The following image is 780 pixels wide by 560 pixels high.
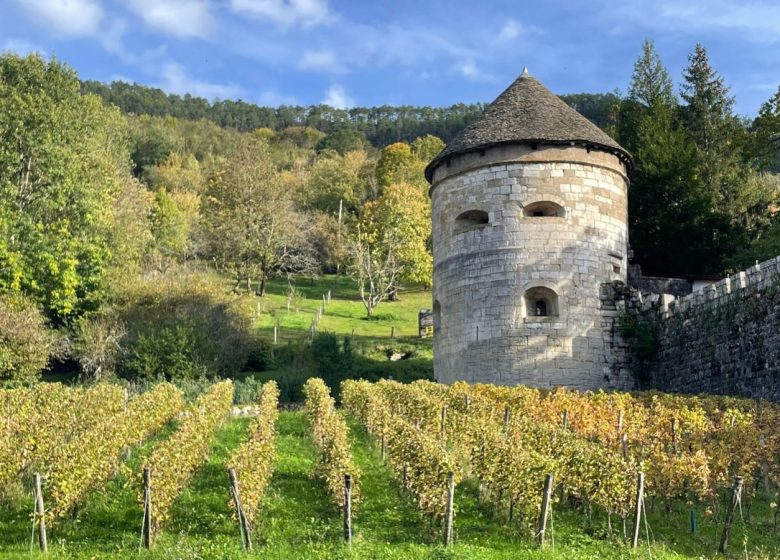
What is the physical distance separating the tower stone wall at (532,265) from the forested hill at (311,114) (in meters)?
62.0

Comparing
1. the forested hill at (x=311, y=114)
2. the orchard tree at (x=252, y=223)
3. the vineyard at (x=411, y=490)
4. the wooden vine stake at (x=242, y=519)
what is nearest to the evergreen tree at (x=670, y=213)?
the vineyard at (x=411, y=490)

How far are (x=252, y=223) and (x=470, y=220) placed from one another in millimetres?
23890

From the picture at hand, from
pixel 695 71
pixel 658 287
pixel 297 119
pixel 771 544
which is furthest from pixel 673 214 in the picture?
pixel 297 119

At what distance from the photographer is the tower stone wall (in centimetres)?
1930

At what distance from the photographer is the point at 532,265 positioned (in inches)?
771

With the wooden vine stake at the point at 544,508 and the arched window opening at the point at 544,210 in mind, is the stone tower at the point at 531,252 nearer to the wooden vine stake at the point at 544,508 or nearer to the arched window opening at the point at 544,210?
the arched window opening at the point at 544,210

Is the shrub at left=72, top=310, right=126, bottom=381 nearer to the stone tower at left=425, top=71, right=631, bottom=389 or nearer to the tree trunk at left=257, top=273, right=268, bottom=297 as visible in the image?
the stone tower at left=425, top=71, right=631, bottom=389

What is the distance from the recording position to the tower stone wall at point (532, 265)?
1930 centimetres

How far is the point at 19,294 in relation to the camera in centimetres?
2644

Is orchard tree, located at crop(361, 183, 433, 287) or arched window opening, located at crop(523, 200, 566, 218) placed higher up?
orchard tree, located at crop(361, 183, 433, 287)

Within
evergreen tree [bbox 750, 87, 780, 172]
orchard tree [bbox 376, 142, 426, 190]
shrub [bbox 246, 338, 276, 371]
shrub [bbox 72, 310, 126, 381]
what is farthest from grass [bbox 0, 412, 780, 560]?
orchard tree [bbox 376, 142, 426, 190]

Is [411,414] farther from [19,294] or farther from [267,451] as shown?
[19,294]

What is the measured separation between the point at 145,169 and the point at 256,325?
34.8m

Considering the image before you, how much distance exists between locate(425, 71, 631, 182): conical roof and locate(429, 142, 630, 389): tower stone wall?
180mm
